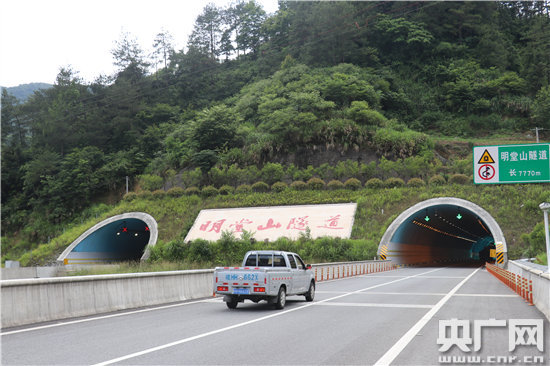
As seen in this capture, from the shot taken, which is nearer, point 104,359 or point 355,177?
point 104,359

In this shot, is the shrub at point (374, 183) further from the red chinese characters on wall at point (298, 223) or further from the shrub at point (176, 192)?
the shrub at point (176, 192)

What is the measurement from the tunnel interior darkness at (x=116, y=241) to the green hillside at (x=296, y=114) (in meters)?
2.71

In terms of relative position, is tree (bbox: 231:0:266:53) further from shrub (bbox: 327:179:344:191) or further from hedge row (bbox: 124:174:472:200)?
shrub (bbox: 327:179:344:191)

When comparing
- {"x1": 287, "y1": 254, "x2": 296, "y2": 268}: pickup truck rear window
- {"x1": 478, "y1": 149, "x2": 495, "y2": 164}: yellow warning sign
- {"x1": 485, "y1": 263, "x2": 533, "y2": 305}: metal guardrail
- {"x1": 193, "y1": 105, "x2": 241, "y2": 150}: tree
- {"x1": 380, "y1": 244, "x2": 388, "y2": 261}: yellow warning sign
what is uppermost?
{"x1": 193, "y1": 105, "x2": 241, "y2": 150}: tree

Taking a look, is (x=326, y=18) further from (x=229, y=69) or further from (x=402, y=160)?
(x=402, y=160)

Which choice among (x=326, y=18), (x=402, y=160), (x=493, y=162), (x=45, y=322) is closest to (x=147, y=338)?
(x=45, y=322)

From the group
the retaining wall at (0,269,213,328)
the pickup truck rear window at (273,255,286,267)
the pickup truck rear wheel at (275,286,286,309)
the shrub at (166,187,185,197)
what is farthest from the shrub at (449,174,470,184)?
the pickup truck rear wheel at (275,286,286,309)

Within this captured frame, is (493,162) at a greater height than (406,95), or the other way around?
(406,95)

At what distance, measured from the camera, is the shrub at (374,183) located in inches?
2185

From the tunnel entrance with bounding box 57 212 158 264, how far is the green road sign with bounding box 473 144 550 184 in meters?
31.9

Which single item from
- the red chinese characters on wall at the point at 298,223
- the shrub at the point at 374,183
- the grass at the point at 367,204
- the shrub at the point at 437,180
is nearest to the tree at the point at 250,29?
the grass at the point at 367,204

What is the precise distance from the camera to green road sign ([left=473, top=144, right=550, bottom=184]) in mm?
31156

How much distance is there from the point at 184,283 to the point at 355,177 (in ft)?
139

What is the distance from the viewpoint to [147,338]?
10258 mm
